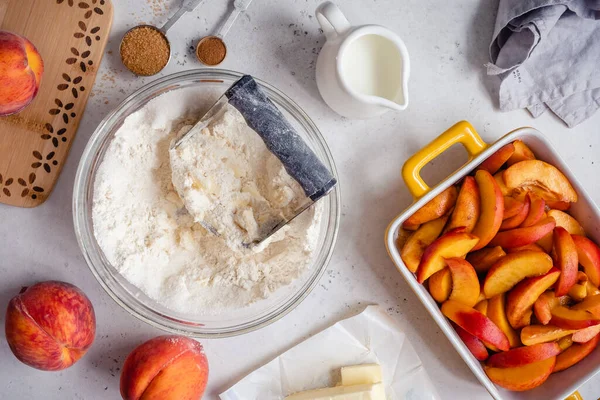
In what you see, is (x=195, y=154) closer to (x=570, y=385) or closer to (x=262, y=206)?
(x=262, y=206)

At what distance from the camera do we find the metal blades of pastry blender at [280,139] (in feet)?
3.34

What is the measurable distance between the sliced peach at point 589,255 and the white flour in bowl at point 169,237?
539 mm

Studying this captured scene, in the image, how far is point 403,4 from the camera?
1230 millimetres

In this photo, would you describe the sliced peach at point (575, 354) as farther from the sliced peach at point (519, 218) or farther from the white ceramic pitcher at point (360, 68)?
the white ceramic pitcher at point (360, 68)

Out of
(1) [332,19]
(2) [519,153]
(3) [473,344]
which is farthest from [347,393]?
(1) [332,19]

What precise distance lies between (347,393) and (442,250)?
0.34m

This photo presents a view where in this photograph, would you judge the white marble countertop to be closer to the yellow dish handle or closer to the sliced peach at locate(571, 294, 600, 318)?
the yellow dish handle

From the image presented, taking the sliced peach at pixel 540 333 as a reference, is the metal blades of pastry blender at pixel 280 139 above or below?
above

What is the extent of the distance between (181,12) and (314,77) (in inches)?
11.5

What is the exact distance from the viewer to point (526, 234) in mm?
1143

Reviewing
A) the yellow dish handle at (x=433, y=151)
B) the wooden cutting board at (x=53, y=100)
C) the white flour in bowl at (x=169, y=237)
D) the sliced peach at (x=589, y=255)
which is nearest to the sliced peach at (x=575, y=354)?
the sliced peach at (x=589, y=255)

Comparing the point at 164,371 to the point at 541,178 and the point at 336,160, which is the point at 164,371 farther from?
the point at 541,178

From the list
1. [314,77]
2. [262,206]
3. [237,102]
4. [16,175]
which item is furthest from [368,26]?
[16,175]

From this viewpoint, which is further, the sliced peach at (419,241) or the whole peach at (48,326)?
the sliced peach at (419,241)
